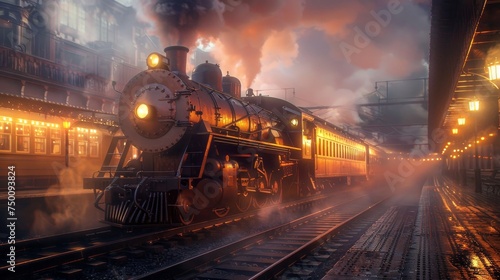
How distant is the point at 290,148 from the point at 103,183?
6.49 meters

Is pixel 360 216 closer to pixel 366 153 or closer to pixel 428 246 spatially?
pixel 428 246

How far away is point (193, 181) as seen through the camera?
8.24m

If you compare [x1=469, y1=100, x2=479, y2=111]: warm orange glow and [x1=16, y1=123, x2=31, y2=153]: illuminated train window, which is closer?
[x1=469, y1=100, x2=479, y2=111]: warm orange glow

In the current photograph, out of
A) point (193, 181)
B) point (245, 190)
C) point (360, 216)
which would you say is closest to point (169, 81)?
point (193, 181)

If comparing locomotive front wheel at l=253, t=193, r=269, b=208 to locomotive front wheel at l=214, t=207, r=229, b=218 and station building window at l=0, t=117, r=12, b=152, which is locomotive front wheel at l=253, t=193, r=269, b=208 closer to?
locomotive front wheel at l=214, t=207, r=229, b=218

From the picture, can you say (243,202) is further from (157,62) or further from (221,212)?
(157,62)

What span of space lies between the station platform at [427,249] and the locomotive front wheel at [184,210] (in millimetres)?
3307

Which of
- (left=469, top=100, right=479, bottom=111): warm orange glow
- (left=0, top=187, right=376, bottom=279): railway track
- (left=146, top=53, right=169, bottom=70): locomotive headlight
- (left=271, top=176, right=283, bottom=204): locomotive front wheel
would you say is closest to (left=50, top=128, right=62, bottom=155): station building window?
(left=0, top=187, right=376, bottom=279): railway track

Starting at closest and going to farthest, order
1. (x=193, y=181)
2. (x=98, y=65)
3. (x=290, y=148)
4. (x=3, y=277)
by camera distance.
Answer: (x=3, y=277) < (x=193, y=181) < (x=290, y=148) < (x=98, y=65)

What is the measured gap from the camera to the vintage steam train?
768 cm

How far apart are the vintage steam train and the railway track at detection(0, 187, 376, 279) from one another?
0.33 m

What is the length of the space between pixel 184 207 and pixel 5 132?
32.2 feet

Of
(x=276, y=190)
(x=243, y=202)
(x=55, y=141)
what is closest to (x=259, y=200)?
(x=276, y=190)

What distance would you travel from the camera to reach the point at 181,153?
8.72 metres
